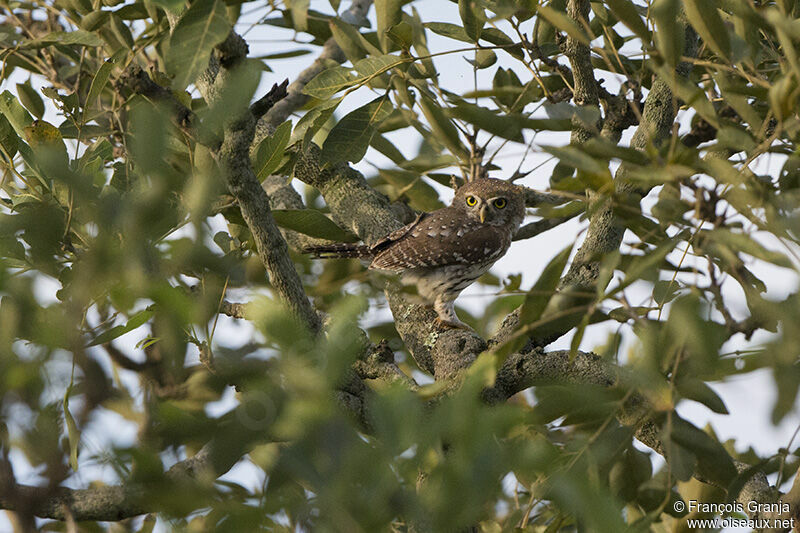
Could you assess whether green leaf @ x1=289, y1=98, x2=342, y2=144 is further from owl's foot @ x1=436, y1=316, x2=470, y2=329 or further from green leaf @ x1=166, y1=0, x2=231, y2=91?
owl's foot @ x1=436, y1=316, x2=470, y2=329

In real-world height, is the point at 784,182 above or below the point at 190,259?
above

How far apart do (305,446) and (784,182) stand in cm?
145

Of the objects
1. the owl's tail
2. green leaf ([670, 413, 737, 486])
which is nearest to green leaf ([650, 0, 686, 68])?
green leaf ([670, 413, 737, 486])

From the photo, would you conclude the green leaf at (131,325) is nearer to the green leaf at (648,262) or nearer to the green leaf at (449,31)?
the green leaf at (648,262)

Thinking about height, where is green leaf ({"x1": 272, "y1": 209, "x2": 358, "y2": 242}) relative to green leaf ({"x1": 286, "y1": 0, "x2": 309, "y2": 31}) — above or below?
above

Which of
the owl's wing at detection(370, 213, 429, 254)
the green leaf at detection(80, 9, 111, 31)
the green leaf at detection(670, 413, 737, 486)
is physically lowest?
the green leaf at detection(670, 413, 737, 486)

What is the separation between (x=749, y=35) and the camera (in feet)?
5.14

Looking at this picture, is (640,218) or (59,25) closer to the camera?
(640,218)

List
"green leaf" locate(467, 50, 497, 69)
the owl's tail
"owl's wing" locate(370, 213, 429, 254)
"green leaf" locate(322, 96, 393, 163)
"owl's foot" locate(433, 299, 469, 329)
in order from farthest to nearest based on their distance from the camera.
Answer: the owl's tail, "owl's wing" locate(370, 213, 429, 254), "owl's foot" locate(433, 299, 469, 329), "green leaf" locate(467, 50, 497, 69), "green leaf" locate(322, 96, 393, 163)

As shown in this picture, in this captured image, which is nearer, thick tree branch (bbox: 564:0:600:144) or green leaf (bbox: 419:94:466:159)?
thick tree branch (bbox: 564:0:600:144)

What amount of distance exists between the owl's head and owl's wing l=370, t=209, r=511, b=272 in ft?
0.39

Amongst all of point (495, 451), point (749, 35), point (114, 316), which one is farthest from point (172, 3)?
point (749, 35)

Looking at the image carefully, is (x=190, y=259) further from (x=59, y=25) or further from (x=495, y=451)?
(x=59, y=25)

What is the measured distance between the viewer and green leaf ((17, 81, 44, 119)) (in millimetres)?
2525
